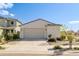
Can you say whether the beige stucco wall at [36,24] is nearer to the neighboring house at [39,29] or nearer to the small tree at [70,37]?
the neighboring house at [39,29]

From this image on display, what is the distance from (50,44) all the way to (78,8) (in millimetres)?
1241

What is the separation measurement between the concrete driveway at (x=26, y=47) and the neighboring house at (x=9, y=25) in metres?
Answer: 0.36

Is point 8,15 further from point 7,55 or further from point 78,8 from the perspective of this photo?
point 78,8

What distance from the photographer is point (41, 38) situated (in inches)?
273

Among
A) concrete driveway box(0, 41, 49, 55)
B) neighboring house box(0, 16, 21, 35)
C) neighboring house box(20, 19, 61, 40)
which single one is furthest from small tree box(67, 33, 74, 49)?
neighboring house box(0, 16, 21, 35)

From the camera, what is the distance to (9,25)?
23.6 ft

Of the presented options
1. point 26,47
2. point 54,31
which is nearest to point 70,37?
point 54,31

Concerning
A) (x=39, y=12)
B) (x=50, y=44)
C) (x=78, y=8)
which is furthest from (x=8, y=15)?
(x=78, y=8)

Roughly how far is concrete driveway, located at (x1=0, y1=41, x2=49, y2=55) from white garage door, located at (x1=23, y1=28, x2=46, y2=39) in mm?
229

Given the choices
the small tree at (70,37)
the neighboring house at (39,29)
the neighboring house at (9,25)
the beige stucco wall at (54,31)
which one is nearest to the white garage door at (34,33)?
the neighboring house at (39,29)

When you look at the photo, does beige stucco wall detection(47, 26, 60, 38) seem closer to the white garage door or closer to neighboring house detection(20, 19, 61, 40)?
neighboring house detection(20, 19, 61, 40)

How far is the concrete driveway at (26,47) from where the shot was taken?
22.0ft

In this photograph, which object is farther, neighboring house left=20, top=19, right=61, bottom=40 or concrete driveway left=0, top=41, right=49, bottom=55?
neighboring house left=20, top=19, right=61, bottom=40

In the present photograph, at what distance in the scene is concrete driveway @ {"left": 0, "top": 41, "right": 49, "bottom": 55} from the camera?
22.0ft
